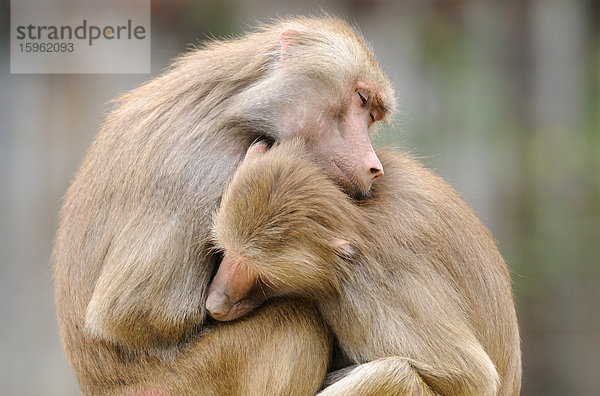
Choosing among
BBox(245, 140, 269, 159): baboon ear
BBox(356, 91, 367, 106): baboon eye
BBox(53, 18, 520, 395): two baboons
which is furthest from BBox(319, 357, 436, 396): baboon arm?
BBox(356, 91, 367, 106): baboon eye

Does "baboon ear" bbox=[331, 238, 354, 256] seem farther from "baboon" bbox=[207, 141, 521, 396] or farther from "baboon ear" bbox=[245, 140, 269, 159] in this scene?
"baboon ear" bbox=[245, 140, 269, 159]

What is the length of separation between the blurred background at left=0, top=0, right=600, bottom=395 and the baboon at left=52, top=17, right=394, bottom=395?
107 inches

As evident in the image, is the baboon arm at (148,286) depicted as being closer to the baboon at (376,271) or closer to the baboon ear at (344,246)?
the baboon at (376,271)

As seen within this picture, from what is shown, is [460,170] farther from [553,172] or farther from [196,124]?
[196,124]

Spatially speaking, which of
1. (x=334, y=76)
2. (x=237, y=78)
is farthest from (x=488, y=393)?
(x=237, y=78)

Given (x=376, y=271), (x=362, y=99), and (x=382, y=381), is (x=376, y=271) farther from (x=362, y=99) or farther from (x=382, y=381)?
(x=362, y=99)

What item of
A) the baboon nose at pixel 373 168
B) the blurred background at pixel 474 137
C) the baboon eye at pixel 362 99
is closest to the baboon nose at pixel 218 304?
the baboon nose at pixel 373 168

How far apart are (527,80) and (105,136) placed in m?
3.89

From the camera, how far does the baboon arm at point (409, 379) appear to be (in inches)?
133

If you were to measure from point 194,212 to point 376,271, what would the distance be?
83cm

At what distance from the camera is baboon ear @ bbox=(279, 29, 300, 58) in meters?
3.75

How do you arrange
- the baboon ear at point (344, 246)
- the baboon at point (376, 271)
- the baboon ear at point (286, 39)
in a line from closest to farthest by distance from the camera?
1. the baboon at point (376, 271)
2. the baboon ear at point (344, 246)
3. the baboon ear at point (286, 39)

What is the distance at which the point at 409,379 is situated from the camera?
3416mm

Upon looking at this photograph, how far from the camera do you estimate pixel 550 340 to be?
260 inches
